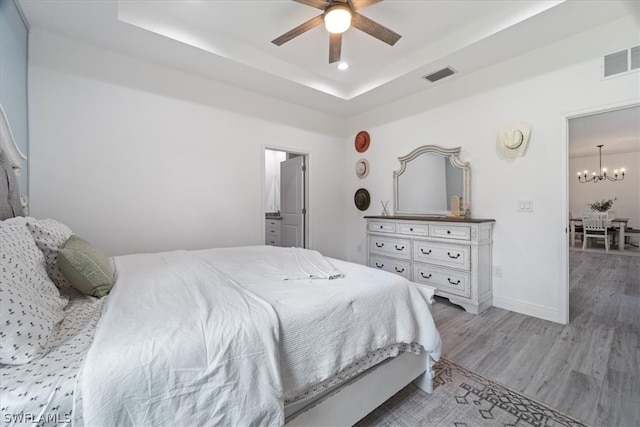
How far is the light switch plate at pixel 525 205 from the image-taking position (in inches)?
109

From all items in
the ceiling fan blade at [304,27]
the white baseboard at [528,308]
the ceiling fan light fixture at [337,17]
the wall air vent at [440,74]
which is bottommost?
the white baseboard at [528,308]

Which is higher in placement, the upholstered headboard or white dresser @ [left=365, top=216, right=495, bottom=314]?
the upholstered headboard

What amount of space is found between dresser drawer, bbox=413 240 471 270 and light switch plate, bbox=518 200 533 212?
2.26ft

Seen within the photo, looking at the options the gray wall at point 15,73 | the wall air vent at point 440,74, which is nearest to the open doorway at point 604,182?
the wall air vent at point 440,74

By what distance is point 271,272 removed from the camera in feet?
5.63

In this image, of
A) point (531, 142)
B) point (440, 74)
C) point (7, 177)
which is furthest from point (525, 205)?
point (7, 177)

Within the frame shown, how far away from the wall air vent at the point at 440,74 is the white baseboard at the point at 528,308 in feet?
8.51

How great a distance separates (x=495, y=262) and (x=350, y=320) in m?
2.56

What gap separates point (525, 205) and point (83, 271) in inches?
143

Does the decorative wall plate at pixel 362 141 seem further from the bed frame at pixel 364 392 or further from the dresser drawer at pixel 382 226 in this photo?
the bed frame at pixel 364 392

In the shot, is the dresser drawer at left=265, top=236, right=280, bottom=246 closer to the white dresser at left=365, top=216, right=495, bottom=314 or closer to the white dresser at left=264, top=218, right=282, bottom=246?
the white dresser at left=264, top=218, right=282, bottom=246

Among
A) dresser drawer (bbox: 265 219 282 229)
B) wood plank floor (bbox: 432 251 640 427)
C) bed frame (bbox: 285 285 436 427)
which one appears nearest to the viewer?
bed frame (bbox: 285 285 436 427)

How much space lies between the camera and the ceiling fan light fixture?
204cm

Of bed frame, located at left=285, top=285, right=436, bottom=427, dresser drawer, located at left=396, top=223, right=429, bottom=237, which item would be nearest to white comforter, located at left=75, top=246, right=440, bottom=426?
bed frame, located at left=285, top=285, right=436, bottom=427
